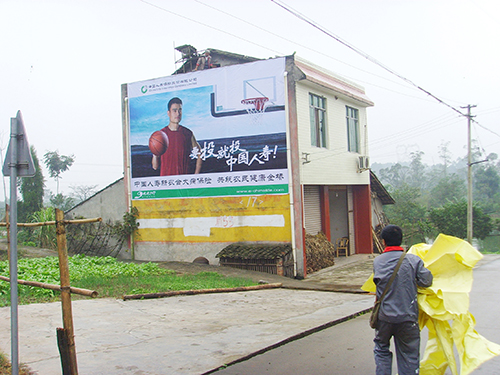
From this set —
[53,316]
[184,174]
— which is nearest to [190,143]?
[184,174]

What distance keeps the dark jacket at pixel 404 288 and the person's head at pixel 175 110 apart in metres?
13.9

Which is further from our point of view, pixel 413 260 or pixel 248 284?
pixel 248 284

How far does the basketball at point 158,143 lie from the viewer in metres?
17.9

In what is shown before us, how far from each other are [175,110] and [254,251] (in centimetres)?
612

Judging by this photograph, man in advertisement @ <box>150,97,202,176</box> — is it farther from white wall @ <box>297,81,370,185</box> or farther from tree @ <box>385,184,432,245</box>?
tree @ <box>385,184,432,245</box>

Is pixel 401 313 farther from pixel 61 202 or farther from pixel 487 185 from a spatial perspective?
pixel 487 185

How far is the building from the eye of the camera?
51.9ft

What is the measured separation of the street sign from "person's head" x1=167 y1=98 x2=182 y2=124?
1285 cm

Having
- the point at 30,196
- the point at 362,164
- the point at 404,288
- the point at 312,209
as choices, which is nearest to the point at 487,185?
the point at 362,164

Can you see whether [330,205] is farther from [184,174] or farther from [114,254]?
[114,254]

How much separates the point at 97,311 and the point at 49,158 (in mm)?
31622

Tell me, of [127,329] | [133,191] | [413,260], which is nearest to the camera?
[413,260]

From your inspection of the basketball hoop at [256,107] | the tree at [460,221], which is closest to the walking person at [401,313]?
the basketball hoop at [256,107]

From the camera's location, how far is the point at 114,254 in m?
19.2
